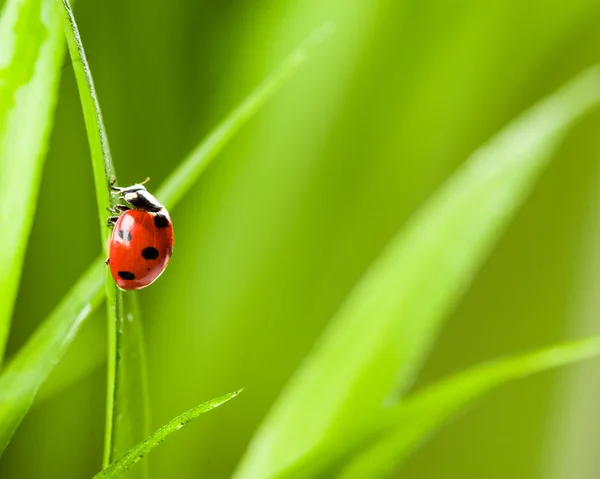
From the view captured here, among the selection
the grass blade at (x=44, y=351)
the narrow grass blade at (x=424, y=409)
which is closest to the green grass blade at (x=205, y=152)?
the grass blade at (x=44, y=351)

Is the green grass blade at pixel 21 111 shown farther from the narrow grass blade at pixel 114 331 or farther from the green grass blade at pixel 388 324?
the green grass blade at pixel 388 324

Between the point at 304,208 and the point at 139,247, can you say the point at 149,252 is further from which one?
the point at 304,208

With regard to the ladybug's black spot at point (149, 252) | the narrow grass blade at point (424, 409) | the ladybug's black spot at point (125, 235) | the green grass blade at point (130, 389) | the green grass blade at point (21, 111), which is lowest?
the narrow grass blade at point (424, 409)

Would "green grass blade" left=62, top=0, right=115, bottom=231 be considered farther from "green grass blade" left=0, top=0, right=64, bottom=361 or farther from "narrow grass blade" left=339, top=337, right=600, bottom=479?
"narrow grass blade" left=339, top=337, right=600, bottom=479

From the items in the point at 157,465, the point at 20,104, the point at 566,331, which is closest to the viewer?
the point at 20,104

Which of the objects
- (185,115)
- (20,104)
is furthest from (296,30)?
(20,104)

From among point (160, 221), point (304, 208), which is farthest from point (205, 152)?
point (304, 208)

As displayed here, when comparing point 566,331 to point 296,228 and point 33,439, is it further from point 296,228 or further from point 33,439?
point 33,439
